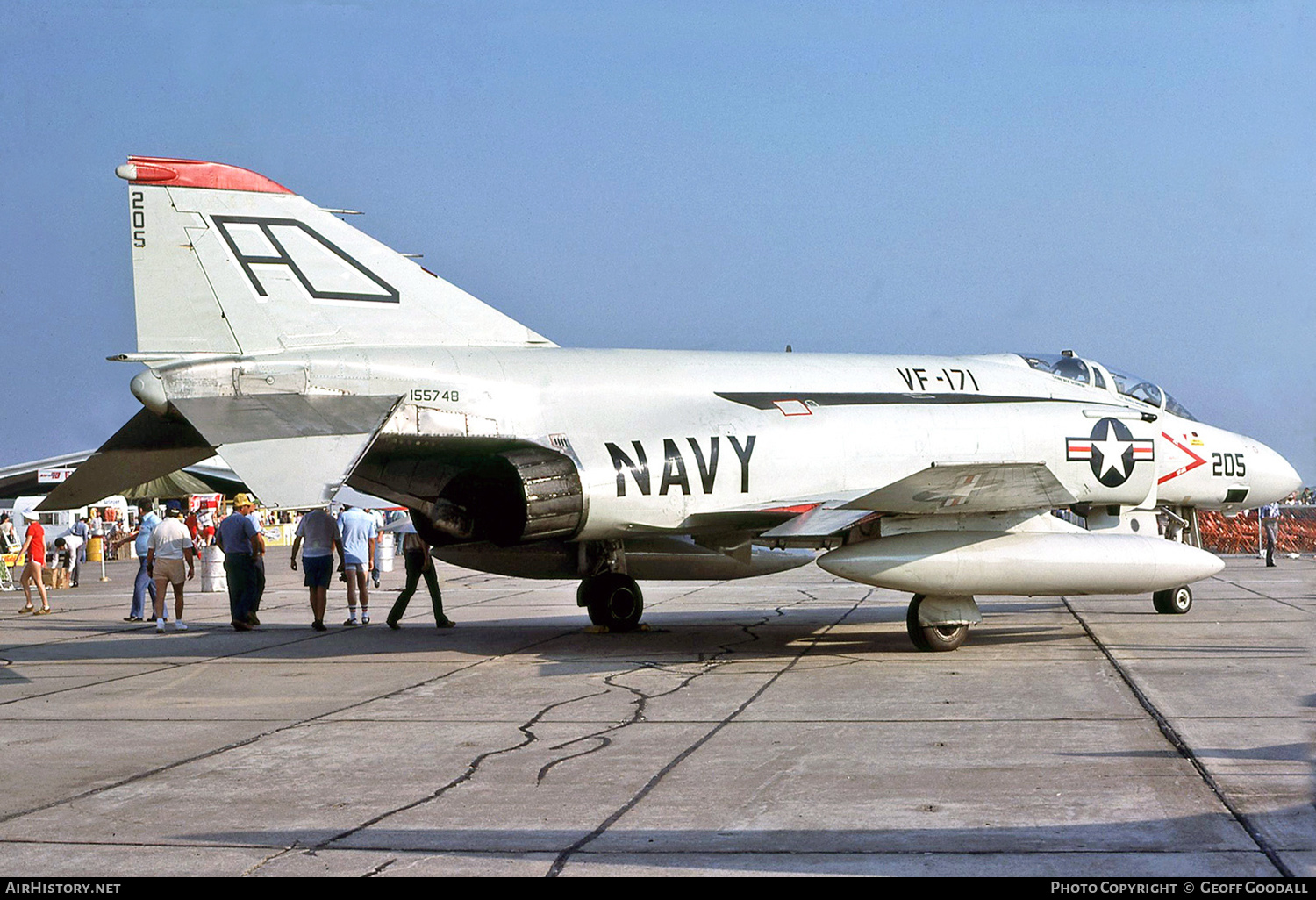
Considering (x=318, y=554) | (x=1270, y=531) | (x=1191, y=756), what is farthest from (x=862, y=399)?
(x=1270, y=531)

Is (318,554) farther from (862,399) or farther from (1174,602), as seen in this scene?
(1174,602)

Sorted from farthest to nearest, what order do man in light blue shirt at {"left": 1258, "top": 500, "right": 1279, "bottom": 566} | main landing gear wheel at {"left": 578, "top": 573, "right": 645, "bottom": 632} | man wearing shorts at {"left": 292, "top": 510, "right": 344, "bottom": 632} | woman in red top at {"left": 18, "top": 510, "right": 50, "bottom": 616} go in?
man in light blue shirt at {"left": 1258, "top": 500, "right": 1279, "bottom": 566}, woman in red top at {"left": 18, "top": 510, "right": 50, "bottom": 616}, man wearing shorts at {"left": 292, "top": 510, "right": 344, "bottom": 632}, main landing gear wheel at {"left": 578, "top": 573, "right": 645, "bottom": 632}

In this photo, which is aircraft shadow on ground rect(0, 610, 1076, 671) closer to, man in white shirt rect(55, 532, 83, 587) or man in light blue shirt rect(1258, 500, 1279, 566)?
man in white shirt rect(55, 532, 83, 587)

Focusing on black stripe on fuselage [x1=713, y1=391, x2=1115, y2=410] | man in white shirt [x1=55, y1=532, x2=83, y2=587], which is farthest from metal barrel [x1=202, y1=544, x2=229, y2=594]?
black stripe on fuselage [x1=713, y1=391, x2=1115, y2=410]

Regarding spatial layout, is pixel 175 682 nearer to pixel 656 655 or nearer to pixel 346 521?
pixel 656 655

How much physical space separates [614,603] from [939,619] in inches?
161

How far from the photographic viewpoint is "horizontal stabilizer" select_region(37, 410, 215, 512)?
12.0 metres

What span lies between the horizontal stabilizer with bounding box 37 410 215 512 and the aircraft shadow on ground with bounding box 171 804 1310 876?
701cm

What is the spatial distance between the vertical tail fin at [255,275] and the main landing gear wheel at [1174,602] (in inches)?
348

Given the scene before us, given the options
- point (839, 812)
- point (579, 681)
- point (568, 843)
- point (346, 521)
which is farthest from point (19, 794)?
point (346, 521)

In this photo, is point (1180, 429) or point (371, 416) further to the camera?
point (1180, 429)

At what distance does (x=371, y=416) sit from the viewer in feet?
36.7

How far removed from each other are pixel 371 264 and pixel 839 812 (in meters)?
8.07

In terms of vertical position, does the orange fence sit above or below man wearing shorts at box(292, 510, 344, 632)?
below
